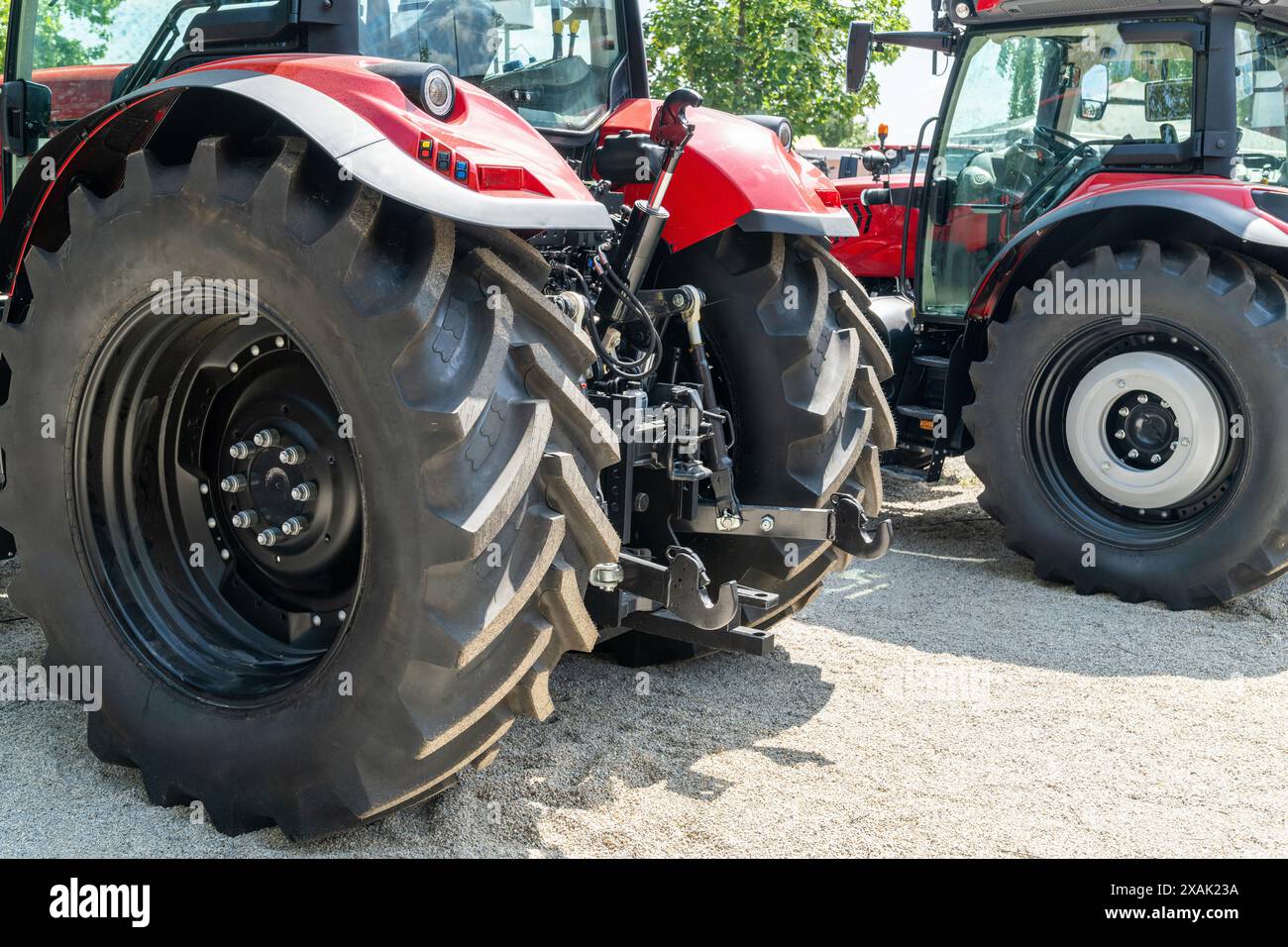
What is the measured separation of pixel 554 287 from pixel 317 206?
749 millimetres

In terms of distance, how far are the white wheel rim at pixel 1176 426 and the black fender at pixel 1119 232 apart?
1.64 feet

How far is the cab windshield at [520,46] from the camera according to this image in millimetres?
3055

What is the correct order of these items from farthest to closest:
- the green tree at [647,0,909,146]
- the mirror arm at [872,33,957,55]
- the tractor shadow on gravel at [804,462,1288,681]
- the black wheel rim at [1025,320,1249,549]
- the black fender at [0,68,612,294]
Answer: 1. the green tree at [647,0,909,146]
2. the mirror arm at [872,33,957,55]
3. the black wheel rim at [1025,320,1249,549]
4. the tractor shadow on gravel at [804,462,1288,681]
5. the black fender at [0,68,612,294]

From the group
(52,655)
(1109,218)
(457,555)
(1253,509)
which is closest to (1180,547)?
(1253,509)

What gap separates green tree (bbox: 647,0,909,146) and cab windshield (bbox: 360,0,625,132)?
11641mm

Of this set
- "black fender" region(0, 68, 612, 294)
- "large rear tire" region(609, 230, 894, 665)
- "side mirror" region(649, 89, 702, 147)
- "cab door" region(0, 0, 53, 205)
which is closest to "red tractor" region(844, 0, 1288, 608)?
"large rear tire" region(609, 230, 894, 665)

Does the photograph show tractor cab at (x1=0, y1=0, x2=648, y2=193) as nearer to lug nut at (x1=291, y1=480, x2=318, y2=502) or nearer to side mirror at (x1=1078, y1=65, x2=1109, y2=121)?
lug nut at (x1=291, y1=480, x2=318, y2=502)

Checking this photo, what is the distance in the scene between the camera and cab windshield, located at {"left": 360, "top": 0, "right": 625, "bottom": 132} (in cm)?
305

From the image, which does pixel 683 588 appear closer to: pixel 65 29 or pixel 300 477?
pixel 300 477

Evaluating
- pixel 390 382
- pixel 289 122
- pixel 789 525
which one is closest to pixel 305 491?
pixel 390 382

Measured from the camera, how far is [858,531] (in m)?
3.46

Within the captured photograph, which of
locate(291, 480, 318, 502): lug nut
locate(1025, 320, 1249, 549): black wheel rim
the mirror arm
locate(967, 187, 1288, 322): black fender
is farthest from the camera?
the mirror arm

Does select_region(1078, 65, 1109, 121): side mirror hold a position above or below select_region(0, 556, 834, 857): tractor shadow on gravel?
above

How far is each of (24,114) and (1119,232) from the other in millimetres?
4046
